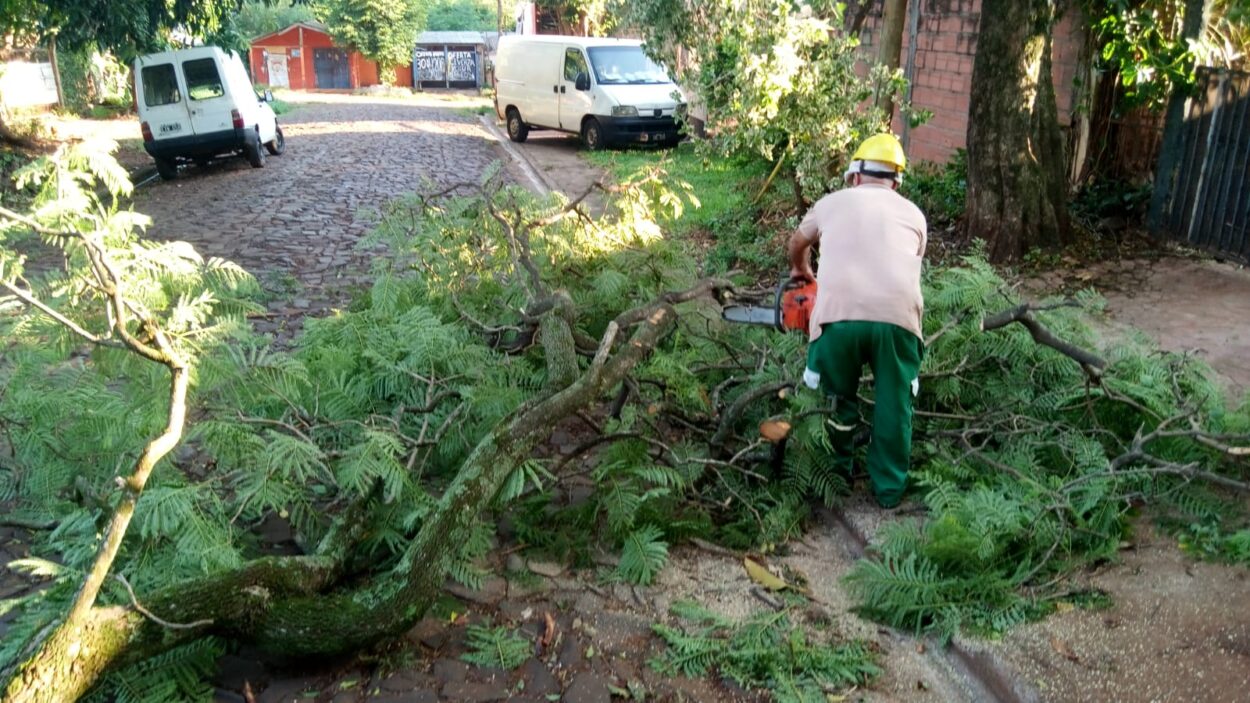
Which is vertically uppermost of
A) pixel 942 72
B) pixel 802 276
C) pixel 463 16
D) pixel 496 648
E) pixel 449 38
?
pixel 463 16

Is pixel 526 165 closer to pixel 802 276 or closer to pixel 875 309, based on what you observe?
pixel 802 276

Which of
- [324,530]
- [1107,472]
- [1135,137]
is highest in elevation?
[1135,137]

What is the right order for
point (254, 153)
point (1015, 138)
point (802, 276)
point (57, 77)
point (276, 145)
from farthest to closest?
1. point (57, 77)
2. point (276, 145)
3. point (254, 153)
4. point (1015, 138)
5. point (802, 276)

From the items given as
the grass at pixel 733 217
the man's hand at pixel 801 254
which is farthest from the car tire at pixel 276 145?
the man's hand at pixel 801 254

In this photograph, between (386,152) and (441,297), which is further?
(386,152)

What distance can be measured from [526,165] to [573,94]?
2577 millimetres

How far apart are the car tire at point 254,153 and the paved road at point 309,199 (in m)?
0.18

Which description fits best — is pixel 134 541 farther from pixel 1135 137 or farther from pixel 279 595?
pixel 1135 137

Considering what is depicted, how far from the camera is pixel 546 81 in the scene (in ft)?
68.0

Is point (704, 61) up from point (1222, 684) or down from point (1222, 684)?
up

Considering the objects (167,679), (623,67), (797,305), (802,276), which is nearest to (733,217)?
(802,276)

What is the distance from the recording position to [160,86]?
53.4 ft

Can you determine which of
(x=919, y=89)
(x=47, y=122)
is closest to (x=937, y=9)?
(x=919, y=89)

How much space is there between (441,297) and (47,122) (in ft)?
74.9
